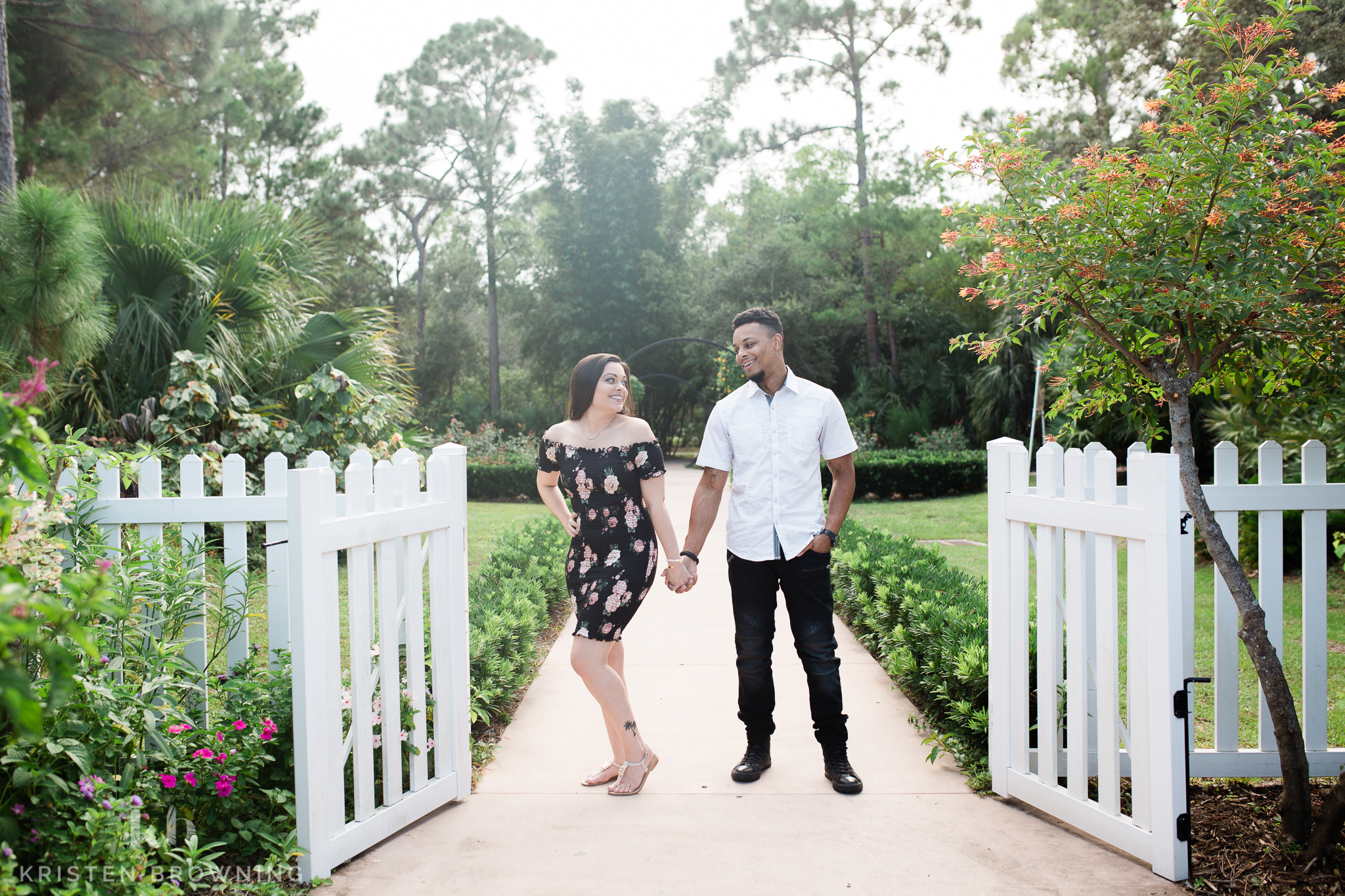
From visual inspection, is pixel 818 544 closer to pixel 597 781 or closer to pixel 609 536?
pixel 609 536

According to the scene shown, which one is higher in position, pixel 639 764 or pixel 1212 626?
pixel 639 764

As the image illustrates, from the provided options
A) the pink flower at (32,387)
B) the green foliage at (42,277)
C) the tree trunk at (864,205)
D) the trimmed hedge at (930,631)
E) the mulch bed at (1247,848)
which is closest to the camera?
the pink flower at (32,387)

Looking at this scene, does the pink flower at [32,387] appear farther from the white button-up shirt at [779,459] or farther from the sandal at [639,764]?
the sandal at [639,764]

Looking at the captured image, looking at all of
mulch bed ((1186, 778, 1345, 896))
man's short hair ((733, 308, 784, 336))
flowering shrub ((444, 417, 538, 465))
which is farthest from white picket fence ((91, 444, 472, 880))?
flowering shrub ((444, 417, 538, 465))

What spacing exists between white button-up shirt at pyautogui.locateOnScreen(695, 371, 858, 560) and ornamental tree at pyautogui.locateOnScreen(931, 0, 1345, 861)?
66 cm

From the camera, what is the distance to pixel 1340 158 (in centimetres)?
278

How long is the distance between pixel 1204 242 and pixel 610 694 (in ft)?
8.68

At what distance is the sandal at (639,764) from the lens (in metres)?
3.36

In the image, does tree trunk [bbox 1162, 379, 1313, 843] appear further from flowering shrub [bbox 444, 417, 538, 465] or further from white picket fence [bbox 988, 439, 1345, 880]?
flowering shrub [bbox 444, 417, 538, 465]

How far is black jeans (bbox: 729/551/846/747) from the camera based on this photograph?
3.46m

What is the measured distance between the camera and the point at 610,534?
3.44m

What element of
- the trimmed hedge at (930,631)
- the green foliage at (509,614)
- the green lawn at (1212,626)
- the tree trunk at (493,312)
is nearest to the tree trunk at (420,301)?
the tree trunk at (493,312)

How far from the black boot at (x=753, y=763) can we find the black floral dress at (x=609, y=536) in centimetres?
74

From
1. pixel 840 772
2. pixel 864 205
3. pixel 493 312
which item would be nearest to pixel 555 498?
pixel 840 772
